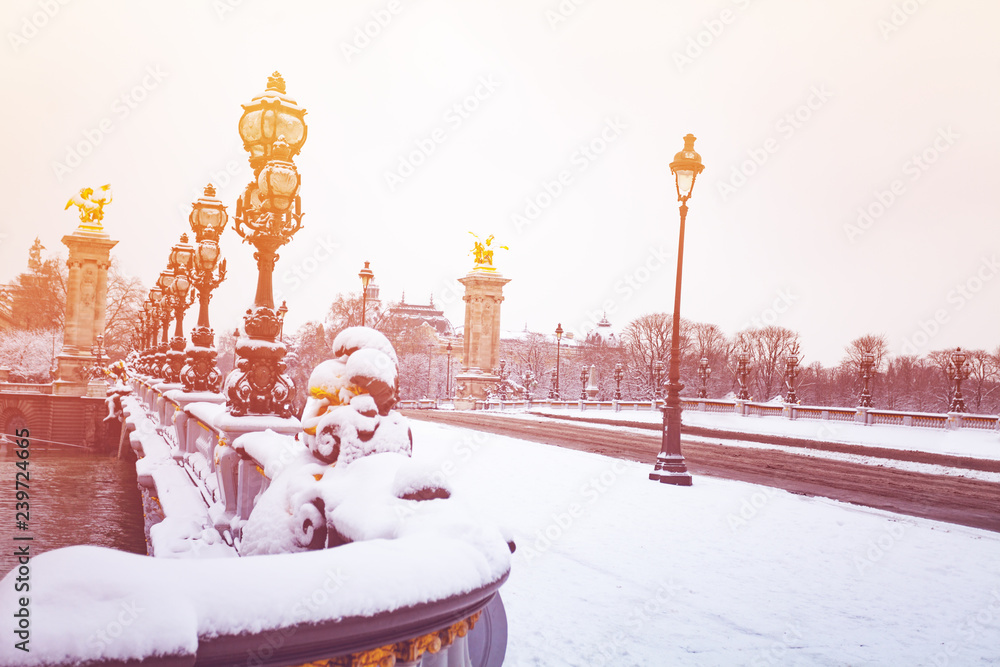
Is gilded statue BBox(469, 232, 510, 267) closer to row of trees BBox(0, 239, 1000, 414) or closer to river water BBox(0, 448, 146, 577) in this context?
row of trees BBox(0, 239, 1000, 414)

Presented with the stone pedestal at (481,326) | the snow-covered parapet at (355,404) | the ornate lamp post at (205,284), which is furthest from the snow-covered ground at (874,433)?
the snow-covered parapet at (355,404)

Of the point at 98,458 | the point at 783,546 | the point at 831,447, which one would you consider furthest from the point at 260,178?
the point at 98,458

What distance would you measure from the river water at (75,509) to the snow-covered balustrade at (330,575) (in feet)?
27.8

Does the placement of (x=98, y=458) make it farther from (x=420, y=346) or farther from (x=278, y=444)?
(x=420, y=346)

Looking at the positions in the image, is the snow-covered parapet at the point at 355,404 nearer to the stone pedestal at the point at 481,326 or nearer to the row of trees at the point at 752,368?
the stone pedestal at the point at 481,326

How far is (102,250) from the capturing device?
67.2m

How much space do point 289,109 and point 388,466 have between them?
622 centimetres

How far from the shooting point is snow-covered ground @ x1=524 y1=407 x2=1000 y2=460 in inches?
1113

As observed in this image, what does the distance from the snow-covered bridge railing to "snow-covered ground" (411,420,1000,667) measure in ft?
78.8

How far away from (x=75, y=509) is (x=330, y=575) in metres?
19.6

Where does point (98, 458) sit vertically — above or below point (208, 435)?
below

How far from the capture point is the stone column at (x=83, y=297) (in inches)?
2522

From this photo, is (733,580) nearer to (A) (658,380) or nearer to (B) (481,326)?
(B) (481,326)

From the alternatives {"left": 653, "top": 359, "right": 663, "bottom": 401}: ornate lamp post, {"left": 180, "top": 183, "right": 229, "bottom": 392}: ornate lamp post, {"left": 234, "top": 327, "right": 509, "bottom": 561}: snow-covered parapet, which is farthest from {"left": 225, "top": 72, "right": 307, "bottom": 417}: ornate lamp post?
{"left": 653, "top": 359, "right": 663, "bottom": 401}: ornate lamp post
